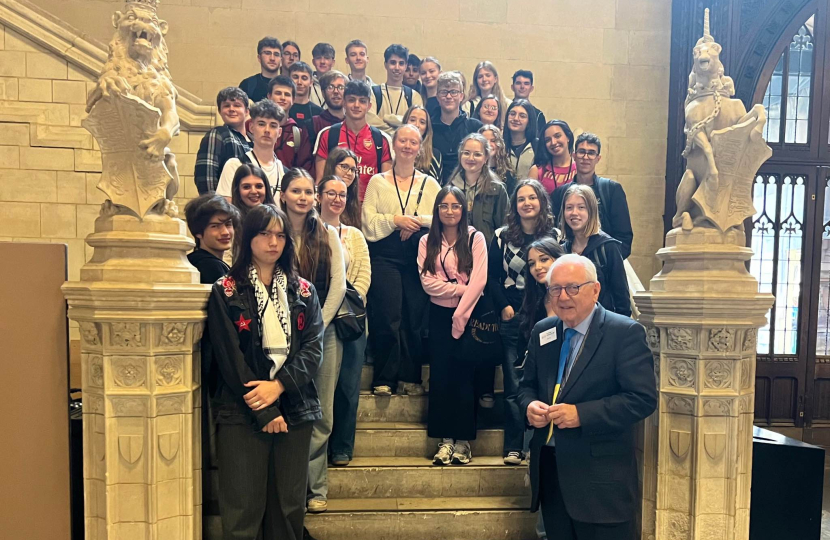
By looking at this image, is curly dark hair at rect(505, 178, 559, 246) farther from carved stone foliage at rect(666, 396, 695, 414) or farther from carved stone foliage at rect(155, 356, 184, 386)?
carved stone foliage at rect(155, 356, 184, 386)

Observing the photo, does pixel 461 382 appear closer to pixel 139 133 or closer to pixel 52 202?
pixel 139 133

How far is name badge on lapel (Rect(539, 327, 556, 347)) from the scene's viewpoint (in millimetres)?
2822

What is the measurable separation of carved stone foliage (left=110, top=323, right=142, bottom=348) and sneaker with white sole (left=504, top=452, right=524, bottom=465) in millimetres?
2178

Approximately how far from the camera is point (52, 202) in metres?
6.00

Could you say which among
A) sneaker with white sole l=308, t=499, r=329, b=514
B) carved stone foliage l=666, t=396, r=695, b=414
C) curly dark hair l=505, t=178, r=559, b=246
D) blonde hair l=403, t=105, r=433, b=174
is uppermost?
blonde hair l=403, t=105, r=433, b=174

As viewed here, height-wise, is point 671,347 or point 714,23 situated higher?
point 714,23

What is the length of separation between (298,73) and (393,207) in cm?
204

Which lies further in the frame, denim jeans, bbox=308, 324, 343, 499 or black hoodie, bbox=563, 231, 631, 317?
black hoodie, bbox=563, 231, 631, 317

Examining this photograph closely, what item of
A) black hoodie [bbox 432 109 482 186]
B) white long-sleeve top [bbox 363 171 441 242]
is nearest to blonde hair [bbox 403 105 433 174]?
black hoodie [bbox 432 109 482 186]

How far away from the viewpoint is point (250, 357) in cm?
285

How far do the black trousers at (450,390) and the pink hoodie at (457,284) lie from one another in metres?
0.08

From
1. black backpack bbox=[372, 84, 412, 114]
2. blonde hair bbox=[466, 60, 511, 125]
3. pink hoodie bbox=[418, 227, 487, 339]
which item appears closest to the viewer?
pink hoodie bbox=[418, 227, 487, 339]

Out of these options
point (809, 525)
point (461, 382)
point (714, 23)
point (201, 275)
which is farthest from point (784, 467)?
point (714, 23)

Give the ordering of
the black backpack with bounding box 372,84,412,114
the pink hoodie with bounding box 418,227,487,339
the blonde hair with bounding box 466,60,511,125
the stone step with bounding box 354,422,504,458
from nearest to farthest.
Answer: the pink hoodie with bounding box 418,227,487,339, the stone step with bounding box 354,422,504,458, the blonde hair with bounding box 466,60,511,125, the black backpack with bounding box 372,84,412,114
